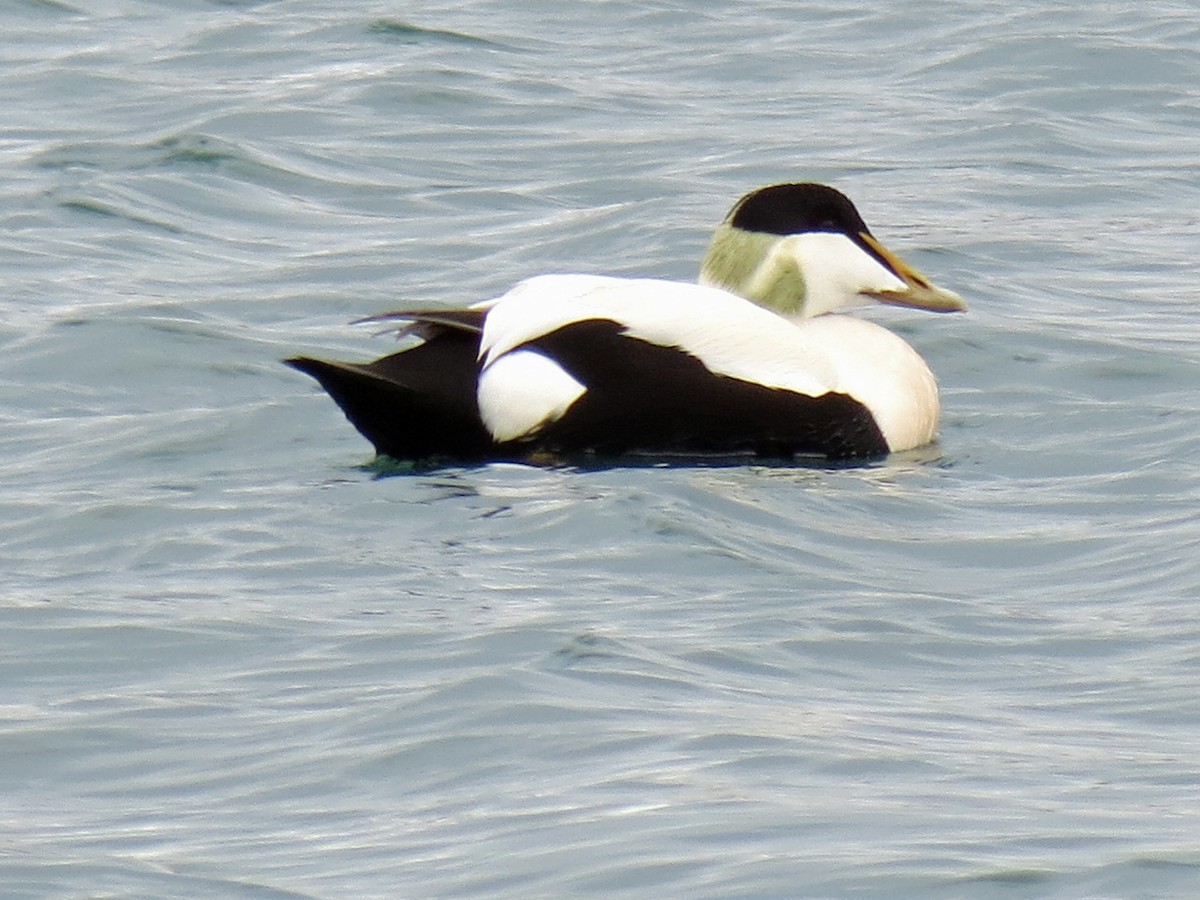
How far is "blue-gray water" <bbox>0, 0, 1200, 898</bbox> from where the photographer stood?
12.6ft

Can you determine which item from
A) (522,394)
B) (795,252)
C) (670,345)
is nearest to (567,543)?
(522,394)

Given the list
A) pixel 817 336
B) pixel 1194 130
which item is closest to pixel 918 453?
pixel 817 336

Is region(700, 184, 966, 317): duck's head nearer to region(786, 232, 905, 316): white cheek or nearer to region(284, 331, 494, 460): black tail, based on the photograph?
region(786, 232, 905, 316): white cheek

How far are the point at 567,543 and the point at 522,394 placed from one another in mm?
792

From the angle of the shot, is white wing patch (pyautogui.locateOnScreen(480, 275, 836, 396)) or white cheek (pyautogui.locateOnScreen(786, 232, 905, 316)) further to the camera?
white cheek (pyautogui.locateOnScreen(786, 232, 905, 316))

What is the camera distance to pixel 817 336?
268 inches

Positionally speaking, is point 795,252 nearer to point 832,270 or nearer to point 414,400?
point 832,270

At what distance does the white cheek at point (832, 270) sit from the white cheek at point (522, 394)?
2.97 ft

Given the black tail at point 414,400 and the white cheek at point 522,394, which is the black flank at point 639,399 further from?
the black tail at point 414,400

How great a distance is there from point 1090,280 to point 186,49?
16.7 ft

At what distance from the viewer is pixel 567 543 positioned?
5.51 metres

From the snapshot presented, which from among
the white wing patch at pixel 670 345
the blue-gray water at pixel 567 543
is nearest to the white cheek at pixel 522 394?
the white wing patch at pixel 670 345

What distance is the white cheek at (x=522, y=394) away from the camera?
623cm

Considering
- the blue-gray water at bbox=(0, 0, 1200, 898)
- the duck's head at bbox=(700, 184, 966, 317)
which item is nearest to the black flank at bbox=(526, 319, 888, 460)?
the blue-gray water at bbox=(0, 0, 1200, 898)
